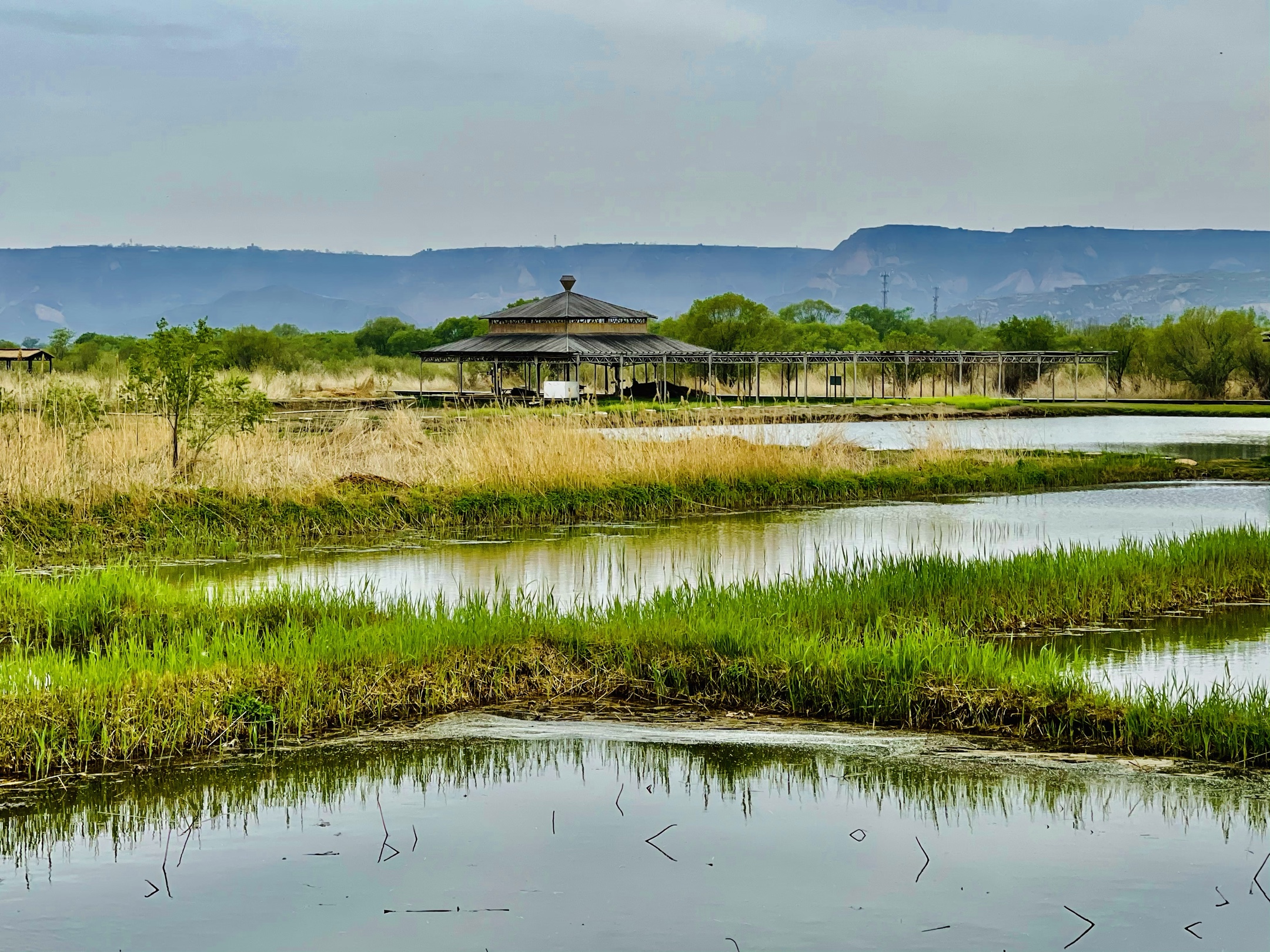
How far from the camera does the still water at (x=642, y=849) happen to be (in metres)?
5.49

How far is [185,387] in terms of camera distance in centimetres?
1975

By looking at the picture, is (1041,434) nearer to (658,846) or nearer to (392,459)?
(392,459)

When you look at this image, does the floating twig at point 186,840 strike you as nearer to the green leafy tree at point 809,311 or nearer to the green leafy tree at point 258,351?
the green leafy tree at point 258,351

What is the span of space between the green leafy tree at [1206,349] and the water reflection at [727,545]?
3881 centimetres

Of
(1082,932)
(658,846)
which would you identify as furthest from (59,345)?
(1082,932)

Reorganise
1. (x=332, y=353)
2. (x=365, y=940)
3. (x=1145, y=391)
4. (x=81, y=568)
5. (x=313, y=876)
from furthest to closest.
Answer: (x=332, y=353), (x=1145, y=391), (x=81, y=568), (x=313, y=876), (x=365, y=940)

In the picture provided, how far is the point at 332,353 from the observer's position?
86000mm

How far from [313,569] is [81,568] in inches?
112

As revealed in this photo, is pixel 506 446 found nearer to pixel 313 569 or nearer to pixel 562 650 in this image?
pixel 313 569

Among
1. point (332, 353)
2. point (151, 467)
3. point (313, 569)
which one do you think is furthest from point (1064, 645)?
point (332, 353)

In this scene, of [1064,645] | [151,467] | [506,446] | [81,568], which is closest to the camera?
[1064,645]

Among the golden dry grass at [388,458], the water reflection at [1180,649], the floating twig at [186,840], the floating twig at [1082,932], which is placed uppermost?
the golden dry grass at [388,458]

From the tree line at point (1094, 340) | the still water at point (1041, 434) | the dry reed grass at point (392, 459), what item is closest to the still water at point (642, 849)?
the dry reed grass at point (392, 459)

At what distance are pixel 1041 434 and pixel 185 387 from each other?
1063 inches
